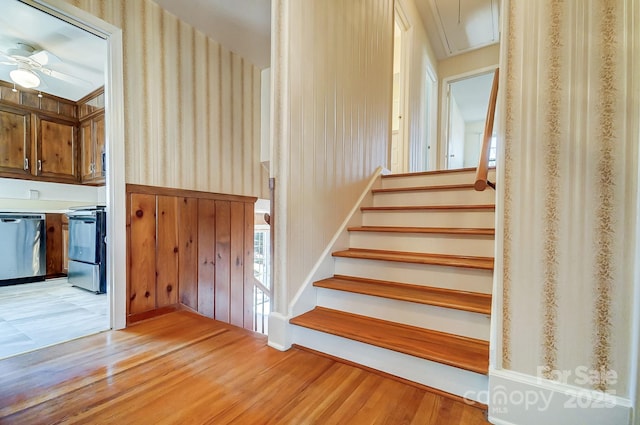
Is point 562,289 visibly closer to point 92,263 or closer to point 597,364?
point 597,364

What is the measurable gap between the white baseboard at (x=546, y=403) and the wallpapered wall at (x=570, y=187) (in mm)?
32

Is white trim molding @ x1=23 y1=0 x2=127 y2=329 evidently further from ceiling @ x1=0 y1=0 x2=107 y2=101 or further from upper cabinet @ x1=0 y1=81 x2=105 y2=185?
upper cabinet @ x1=0 y1=81 x2=105 y2=185

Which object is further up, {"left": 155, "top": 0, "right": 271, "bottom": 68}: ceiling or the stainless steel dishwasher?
{"left": 155, "top": 0, "right": 271, "bottom": 68}: ceiling

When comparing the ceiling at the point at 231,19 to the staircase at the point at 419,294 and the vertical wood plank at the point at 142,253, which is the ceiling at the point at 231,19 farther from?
the staircase at the point at 419,294

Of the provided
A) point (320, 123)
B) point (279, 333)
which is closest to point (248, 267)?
point (279, 333)

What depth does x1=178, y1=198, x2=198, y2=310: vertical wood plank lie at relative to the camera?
2252 mm

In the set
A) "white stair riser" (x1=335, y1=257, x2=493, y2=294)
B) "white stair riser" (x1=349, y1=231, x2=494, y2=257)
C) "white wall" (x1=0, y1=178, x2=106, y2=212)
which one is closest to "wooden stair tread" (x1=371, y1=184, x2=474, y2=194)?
"white stair riser" (x1=349, y1=231, x2=494, y2=257)

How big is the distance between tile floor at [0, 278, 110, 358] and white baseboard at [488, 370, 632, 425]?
2.24 metres

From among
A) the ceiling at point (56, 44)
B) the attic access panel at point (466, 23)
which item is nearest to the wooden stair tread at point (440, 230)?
the ceiling at point (56, 44)

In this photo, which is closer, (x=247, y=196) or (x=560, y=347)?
(x=560, y=347)

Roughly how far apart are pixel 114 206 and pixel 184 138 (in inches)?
31.1

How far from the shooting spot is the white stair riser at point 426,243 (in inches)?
68.1

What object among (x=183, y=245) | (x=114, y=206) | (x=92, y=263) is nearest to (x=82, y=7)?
(x=114, y=206)

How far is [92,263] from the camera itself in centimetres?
309
